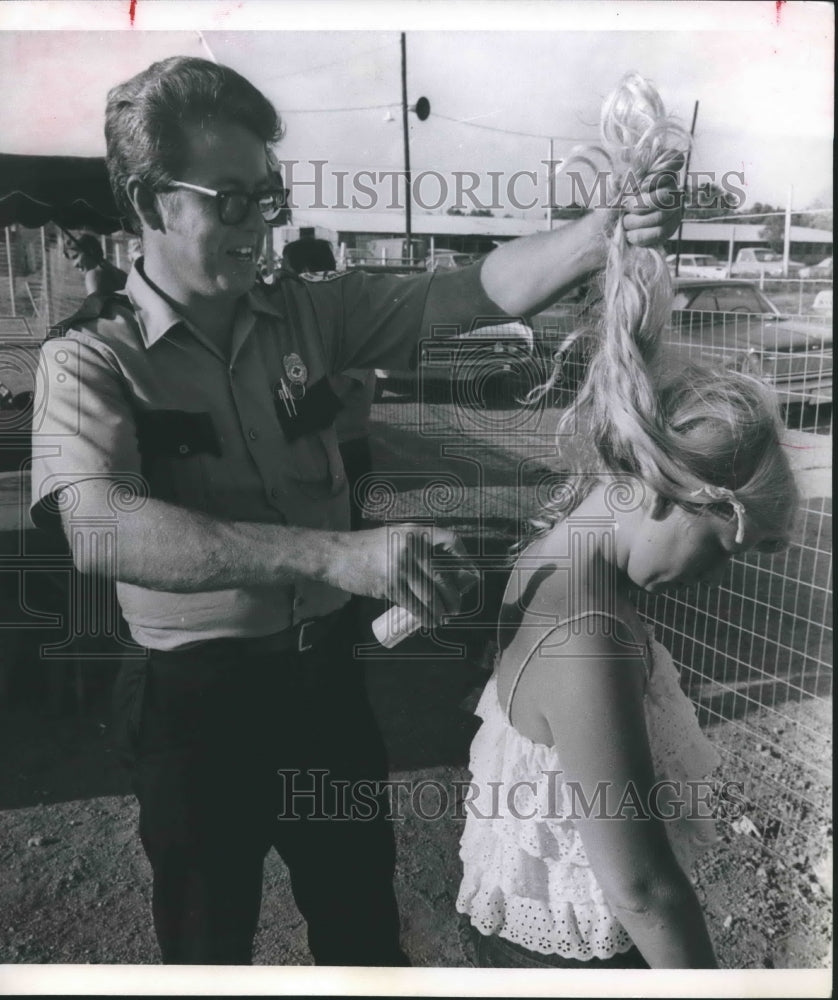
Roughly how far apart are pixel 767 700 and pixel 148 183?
7.18ft

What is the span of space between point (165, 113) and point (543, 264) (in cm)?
78

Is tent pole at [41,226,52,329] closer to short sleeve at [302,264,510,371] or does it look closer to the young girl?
short sleeve at [302,264,510,371]

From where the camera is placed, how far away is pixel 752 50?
1865 mm

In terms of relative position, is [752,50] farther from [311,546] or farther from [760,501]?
[311,546]

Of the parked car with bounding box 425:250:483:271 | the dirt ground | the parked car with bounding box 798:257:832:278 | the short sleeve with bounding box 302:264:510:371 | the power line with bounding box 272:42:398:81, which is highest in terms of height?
the power line with bounding box 272:42:398:81

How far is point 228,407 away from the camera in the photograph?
5.99 ft

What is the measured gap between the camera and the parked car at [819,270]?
Answer: 6.43 feet

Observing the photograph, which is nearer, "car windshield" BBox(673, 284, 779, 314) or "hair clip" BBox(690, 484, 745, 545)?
"hair clip" BBox(690, 484, 745, 545)

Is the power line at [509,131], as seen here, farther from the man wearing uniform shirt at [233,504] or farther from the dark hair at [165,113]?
the dark hair at [165,113]

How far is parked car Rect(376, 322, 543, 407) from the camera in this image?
1.88 meters

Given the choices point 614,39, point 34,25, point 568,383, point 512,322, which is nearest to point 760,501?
point 568,383

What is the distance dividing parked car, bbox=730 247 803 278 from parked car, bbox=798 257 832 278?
14mm

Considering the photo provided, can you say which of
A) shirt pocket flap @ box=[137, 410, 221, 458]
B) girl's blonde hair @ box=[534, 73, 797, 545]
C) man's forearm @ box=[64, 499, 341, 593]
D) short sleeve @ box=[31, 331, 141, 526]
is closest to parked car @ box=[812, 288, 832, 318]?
girl's blonde hair @ box=[534, 73, 797, 545]

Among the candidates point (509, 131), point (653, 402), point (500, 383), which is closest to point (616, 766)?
point (653, 402)
